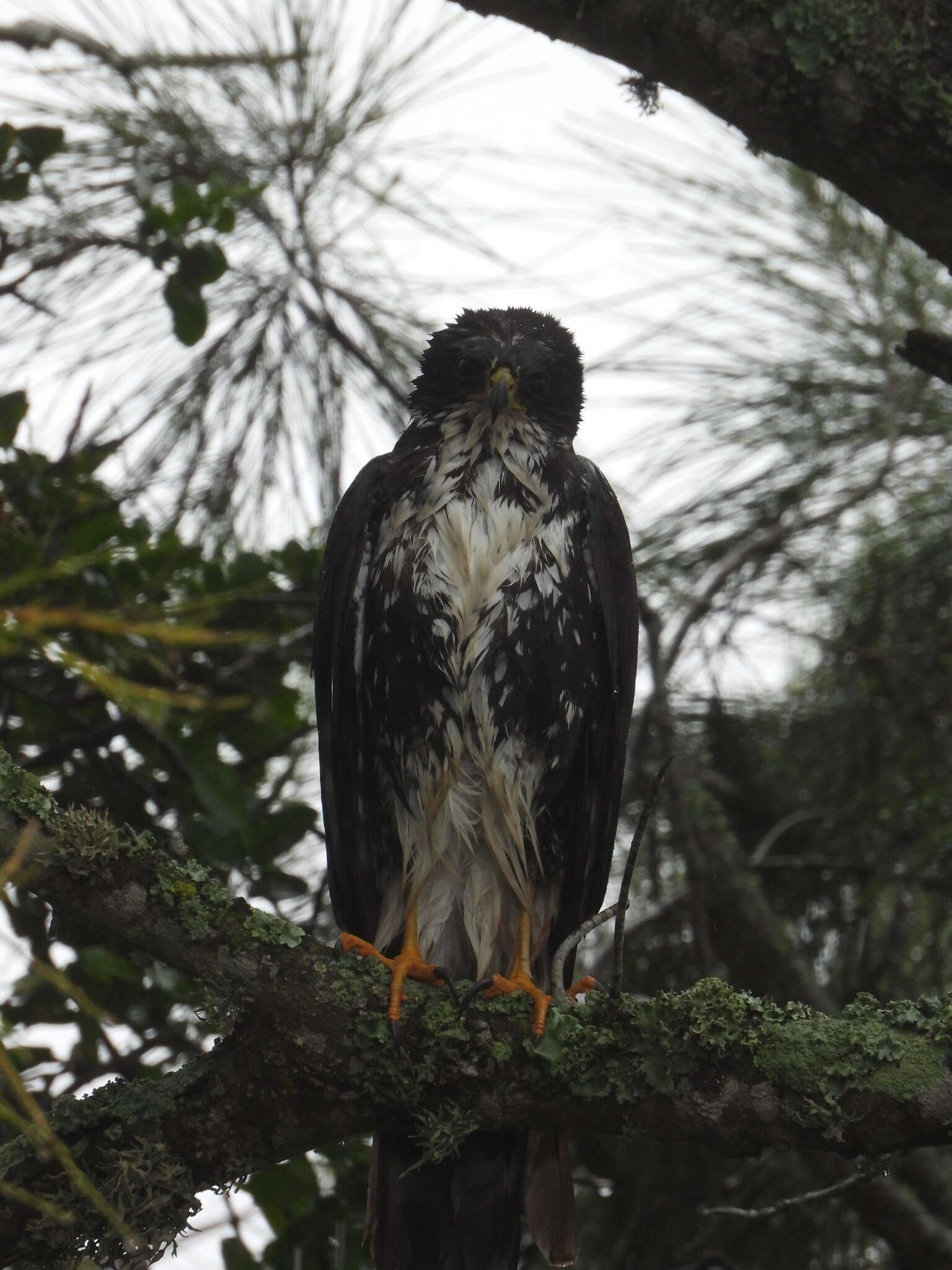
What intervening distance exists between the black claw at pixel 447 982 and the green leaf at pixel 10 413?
1.55 meters

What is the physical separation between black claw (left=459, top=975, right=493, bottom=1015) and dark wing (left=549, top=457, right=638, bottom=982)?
630 mm

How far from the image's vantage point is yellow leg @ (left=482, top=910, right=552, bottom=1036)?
2.26m

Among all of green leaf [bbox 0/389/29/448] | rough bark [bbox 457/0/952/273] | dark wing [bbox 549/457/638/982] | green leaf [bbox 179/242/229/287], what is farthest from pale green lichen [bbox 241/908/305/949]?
rough bark [bbox 457/0/952/273]

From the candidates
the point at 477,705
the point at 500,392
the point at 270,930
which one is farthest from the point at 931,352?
the point at 270,930

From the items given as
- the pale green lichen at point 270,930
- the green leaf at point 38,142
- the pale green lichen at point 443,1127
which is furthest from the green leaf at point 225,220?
the pale green lichen at point 443,1127

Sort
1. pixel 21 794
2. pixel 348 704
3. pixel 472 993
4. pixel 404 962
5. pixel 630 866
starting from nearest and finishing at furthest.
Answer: pixel 630 866 → pixel 21 794 → pixel 472 993 → pixel 404 962 → pixel 348 704

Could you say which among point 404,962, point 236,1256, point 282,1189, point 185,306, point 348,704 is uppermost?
point 185,306

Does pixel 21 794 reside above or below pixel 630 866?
above

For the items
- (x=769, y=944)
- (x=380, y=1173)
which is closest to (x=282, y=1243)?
(x=380, y=1173)

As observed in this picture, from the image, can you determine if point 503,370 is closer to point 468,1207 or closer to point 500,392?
point 500,392

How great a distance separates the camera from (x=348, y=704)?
122 inches

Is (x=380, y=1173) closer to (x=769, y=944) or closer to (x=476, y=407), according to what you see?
(x=769, y=944)

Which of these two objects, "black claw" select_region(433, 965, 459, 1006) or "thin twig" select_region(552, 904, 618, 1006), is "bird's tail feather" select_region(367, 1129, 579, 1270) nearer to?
"black claw" select_region(433, 965, 459, 1006)

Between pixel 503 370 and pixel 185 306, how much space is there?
0.80 m
